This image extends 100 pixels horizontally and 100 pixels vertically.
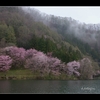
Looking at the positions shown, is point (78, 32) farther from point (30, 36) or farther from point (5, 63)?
point (5, 63)

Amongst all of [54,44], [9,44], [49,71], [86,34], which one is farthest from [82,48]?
[9,44]

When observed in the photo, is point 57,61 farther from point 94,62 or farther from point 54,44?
point 94,62

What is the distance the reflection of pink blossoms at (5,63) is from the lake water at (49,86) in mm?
436

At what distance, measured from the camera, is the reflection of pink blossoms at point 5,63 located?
6.14 metres

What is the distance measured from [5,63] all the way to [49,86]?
167cm

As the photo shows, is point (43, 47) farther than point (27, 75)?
Yes

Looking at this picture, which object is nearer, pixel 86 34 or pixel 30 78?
pixel 30 78

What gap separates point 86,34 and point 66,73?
1.51 m

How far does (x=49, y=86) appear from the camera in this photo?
553 cm

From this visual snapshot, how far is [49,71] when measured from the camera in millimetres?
6238

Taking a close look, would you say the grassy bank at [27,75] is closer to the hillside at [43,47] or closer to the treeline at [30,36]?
the hillside at [43,47]

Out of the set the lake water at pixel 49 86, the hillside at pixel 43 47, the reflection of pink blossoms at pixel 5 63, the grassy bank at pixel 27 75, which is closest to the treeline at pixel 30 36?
the hillside at pixel 43 47

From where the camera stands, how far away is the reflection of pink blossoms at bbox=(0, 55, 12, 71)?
6.14 meters

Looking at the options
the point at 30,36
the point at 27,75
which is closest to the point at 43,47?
the point at 30,36
